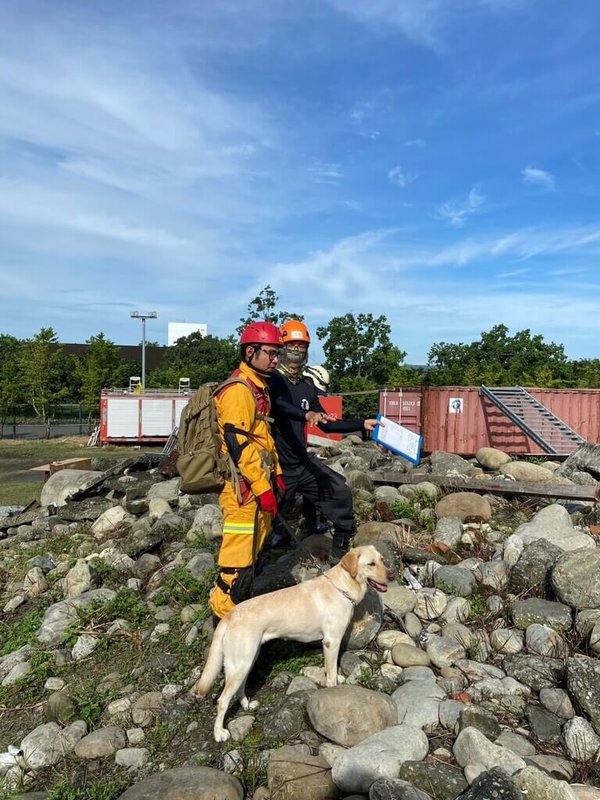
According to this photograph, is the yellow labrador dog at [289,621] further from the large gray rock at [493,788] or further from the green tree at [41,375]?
the green tree at [41,375]

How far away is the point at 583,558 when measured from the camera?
15.3ft

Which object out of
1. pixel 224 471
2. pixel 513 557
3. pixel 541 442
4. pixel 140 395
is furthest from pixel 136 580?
pixel 140 395

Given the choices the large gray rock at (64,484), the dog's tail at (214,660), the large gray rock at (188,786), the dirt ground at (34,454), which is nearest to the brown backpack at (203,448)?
the dog's tail at (214,660)

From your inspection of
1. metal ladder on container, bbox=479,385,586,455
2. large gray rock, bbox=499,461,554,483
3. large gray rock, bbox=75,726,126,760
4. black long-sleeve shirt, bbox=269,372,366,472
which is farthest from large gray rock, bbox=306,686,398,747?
metal ladder on container, bbox=479,385,586,455

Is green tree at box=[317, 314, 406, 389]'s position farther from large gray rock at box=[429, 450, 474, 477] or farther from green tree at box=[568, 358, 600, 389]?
large gray rock at box=[429, 450, 474, 477]

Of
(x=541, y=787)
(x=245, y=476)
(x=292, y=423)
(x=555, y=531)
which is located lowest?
(x=541, y=787)

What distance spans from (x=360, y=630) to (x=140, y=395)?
22.6 metres

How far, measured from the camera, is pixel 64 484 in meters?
11.0

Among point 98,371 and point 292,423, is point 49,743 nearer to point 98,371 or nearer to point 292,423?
point 292,423

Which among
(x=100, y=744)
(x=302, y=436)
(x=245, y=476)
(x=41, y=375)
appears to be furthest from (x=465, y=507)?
(x=41, y=375)

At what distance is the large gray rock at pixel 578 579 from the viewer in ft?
14.8

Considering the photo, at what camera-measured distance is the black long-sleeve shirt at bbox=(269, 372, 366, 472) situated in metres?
5.11

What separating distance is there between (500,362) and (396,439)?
3076 cm

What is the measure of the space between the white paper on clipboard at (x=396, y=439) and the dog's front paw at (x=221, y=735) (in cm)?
288
